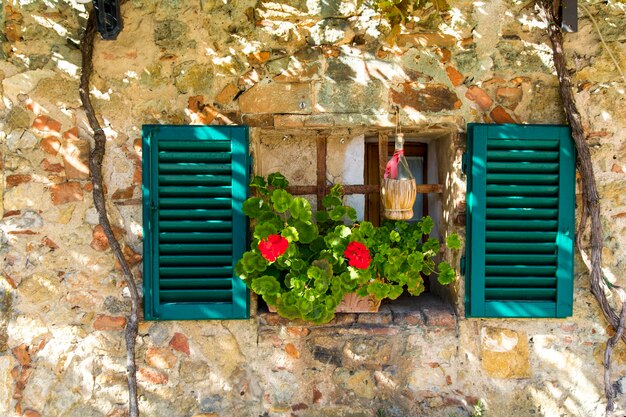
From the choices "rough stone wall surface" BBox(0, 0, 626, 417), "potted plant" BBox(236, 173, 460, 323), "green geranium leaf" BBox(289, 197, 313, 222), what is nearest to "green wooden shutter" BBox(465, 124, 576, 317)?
"rough stone wall surface" BBox(0, 0, 626, 417)

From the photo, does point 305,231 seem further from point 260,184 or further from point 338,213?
point 260,184

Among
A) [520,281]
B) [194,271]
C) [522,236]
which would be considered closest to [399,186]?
[522,236]

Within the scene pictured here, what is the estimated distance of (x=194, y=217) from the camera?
304cm

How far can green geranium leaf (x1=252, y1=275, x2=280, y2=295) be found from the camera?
9.21ft

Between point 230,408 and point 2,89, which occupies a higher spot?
point 2,89

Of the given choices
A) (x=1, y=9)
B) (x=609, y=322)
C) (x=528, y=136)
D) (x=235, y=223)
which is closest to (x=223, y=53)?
(x=235, y=223)

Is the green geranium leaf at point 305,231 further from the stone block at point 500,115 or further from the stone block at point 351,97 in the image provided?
the stone block at point 500,115

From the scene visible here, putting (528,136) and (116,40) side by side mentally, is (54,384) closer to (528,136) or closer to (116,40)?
(116,40)

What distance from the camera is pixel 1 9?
3016 mm

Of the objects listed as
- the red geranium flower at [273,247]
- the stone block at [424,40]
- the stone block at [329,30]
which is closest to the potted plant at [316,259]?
the red geranium flower at [273,247]

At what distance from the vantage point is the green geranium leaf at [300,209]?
281 centimetres

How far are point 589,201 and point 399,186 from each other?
3.56 feet

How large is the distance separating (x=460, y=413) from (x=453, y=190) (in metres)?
1.26

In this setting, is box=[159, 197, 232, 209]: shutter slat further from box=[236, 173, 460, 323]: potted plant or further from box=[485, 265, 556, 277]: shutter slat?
box=[485, 265, 556, 277]: shutter slat
